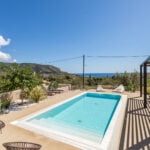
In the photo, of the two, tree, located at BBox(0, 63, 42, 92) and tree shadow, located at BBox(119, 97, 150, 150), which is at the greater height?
tree, located at BBox(0, 63, 42, 92)

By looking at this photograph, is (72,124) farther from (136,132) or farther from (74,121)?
(136,132)

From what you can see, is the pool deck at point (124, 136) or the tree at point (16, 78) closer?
the pool deck at point (124, 136)

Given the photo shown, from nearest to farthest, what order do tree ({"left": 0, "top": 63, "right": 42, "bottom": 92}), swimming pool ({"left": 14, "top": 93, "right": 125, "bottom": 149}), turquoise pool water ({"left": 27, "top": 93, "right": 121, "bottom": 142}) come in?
swimming pool ({"left": 14, "top": 93, "right": 125, "bottom": 149})
turquoise pool water ({"left": 27, "top": 93, "right": 121, "bottom": 142})
tree ({"left": 0, "top": 63, "right": 42, "bottom": 92})

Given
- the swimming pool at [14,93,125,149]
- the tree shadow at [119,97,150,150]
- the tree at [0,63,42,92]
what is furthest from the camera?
the tree at [0,63,42,92]

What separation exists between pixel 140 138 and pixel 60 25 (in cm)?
1161

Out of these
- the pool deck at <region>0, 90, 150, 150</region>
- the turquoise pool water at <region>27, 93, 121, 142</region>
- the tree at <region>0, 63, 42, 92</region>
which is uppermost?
the tree at <region>0, 63, 42, 92</region>

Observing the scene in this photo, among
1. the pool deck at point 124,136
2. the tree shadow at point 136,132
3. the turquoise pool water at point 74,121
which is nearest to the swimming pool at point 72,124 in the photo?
the turquoise pool water at point 74,121

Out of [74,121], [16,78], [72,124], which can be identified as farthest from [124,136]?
[16,78]

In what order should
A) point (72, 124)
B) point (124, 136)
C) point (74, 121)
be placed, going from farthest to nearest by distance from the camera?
point (74, 121), point (72, 124), point (124, 136)

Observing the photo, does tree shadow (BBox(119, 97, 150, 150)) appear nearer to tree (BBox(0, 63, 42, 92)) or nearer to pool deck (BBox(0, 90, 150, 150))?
pool deck (BBox(0, 90, 150, 150))

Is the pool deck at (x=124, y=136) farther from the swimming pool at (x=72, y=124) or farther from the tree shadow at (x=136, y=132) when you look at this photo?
the swimming pool at (x=72, y=124)

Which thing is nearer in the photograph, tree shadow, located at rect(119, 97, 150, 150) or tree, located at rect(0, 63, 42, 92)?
tree shadow, located at rect(119, 97, 150, 150)

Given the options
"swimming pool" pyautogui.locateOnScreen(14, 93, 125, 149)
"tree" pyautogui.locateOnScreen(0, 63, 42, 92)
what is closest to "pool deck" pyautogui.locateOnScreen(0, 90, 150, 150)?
"swimming pool" pyautogui.locateOnScreen(14, 93, 125, 149)

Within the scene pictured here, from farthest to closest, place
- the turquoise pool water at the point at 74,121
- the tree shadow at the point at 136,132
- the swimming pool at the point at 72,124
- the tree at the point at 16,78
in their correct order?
1. the tree at the point at 16,78
2. the turquoise pool water at the point at 74,121
3. the swimming pool at the point at 72,124
4. the tree shadow at the point at 136,132
